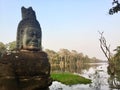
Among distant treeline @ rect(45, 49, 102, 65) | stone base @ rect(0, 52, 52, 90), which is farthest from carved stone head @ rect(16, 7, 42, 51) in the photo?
distant treeline @ rect(45, 49, 102, 65)

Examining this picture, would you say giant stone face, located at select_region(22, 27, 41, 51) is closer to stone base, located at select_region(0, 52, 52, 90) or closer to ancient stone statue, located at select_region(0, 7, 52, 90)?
ancient stone statue, located at select_region(0, 7, 52, 90)

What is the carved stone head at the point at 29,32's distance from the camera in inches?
452

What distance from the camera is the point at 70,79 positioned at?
50781mm

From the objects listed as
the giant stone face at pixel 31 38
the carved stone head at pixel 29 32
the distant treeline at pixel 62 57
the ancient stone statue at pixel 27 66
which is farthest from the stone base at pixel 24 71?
the distant treeline at pixel 62 57

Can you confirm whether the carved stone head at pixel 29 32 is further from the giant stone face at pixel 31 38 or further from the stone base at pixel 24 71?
the stone base at pixel 24 71

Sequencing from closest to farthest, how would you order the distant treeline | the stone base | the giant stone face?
the stone base < the giant stone face < the distant treeline

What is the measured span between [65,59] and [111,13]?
135310 mm

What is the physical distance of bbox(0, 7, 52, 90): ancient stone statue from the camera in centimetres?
1030

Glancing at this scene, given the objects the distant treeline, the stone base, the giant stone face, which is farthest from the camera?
the distant treeline

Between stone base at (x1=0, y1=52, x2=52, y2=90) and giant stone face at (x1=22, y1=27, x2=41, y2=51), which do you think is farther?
giant stone face at (x1=22, y1=27, x2=41, y2=51)

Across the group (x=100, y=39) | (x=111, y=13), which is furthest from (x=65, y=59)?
(x=111, y=13)

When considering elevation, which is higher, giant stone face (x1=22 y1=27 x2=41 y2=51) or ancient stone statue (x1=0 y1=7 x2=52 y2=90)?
giant stone face (x1=22 y1=27 x2=41 y2=51)

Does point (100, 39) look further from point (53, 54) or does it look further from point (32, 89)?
point (53, 54)

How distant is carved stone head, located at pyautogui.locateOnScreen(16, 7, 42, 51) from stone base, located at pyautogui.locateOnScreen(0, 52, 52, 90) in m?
0.60
